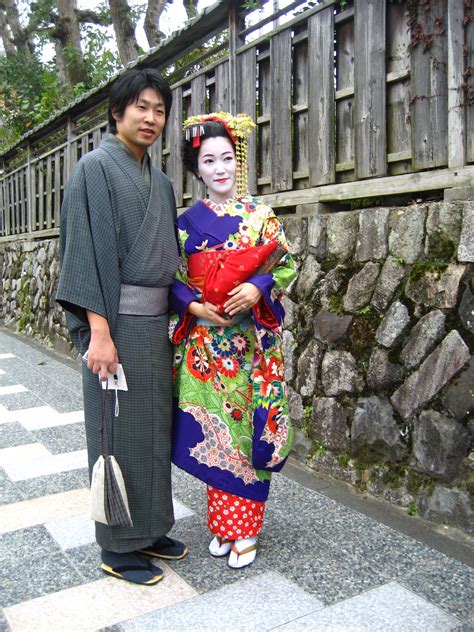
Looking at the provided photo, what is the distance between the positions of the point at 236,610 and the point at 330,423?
165cm

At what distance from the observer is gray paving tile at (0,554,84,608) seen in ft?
7.91

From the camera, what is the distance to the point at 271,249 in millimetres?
2592

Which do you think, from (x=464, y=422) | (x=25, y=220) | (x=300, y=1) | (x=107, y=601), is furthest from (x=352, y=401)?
(x=25, y=220)

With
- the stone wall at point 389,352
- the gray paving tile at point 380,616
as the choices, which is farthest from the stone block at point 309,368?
the gray paving tile at point 380,616

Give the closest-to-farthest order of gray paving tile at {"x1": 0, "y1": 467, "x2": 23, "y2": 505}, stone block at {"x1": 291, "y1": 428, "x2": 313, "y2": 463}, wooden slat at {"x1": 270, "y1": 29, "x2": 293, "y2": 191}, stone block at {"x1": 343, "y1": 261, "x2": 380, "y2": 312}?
gray paving tile at {"x1": 0, "y1": 467, "x2": 23, "y2": 505}, stone block at {"x1": 343, "y1": 261, "x2": 380, "y2": 312}, stone block at {"x1": 291, "y1": 428, "x2": 313, "y2": 463}, wooden slat at {"x1": 270, "y1": 29, "x2": 293, "y2": 191}

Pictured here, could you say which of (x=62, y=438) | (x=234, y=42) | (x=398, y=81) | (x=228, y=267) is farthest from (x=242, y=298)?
(x=234, y=42)

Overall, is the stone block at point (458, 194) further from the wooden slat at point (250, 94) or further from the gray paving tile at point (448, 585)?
the wooden slat at point (250, 94)

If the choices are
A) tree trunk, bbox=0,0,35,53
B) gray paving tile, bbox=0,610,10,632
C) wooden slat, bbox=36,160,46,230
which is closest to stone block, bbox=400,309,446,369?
gray paving tile, bbox=0,610,10,632

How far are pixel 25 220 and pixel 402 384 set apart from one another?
931 centimetres

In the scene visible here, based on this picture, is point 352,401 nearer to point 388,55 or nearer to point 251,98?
point 388,55

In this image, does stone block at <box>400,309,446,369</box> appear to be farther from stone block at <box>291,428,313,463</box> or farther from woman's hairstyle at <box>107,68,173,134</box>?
woman's hairstyle at <box>107,68,173,134</box>

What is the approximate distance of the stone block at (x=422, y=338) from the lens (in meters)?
3.09

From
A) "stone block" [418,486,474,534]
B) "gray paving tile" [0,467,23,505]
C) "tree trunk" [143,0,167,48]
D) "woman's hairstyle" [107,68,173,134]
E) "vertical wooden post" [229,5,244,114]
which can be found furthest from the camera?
"tree trunk" [143,0,167,48]

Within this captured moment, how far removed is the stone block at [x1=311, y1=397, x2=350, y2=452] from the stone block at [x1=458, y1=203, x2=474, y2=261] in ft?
3.98
